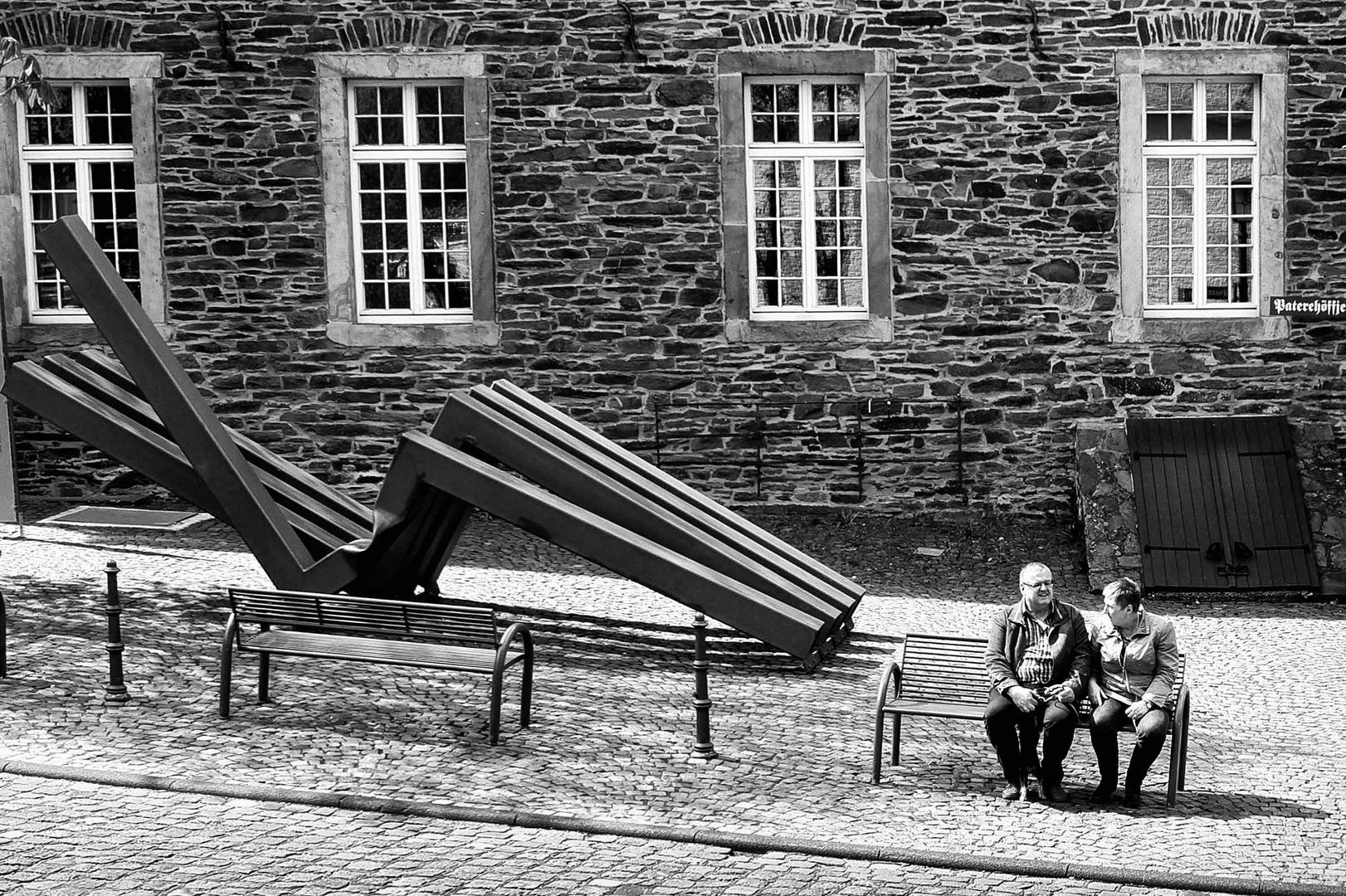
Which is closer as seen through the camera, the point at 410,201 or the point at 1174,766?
the point at 1174,766

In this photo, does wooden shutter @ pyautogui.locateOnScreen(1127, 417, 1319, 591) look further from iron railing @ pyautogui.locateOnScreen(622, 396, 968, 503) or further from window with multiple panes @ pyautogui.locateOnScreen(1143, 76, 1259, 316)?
iron railing @ pyautogui.locateOnScreen(622, 396, 968, 503)

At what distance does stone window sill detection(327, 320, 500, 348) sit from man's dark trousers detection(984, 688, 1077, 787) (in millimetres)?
7494

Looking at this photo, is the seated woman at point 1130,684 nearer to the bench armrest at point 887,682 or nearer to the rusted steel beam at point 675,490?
the bench armrest at point 887,682

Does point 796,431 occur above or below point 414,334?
below

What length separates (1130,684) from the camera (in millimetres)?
7270

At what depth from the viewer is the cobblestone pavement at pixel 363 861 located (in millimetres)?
5973

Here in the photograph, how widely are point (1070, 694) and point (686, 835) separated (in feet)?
5.82

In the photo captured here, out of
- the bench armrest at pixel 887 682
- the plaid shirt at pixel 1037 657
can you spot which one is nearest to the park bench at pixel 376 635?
the bench armrest at pixel 887 682

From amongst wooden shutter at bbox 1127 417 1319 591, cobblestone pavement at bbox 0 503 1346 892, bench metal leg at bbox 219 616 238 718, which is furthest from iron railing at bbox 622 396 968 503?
bench metal leg at bbox 219 616 238 718

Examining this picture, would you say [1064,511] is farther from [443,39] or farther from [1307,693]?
[443,39]

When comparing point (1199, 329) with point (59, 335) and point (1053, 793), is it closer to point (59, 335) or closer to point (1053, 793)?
point (1053, 793)

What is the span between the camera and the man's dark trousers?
712 centimetres

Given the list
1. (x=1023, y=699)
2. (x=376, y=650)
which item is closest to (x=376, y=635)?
(x=376, y=650)

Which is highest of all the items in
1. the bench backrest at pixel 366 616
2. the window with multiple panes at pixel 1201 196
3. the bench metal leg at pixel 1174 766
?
the window with multiple panes at pixel 1201 196
